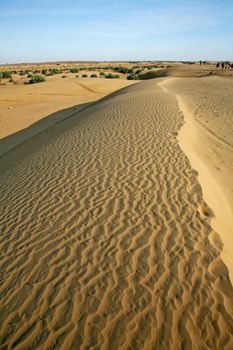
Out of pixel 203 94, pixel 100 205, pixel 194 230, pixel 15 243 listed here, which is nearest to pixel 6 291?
pixel 15 243

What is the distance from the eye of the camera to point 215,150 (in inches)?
427

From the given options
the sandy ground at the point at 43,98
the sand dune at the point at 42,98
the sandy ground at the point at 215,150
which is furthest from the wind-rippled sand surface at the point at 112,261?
the sand dune at the point at 42,98

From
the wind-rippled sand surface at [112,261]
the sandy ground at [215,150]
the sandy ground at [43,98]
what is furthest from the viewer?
the sandy ground at [43,98]

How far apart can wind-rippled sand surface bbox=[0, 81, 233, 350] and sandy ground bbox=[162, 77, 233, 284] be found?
34cm

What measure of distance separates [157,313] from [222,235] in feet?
7.02

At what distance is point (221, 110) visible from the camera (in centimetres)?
1711

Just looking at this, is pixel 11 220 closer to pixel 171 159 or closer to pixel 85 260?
pixel 85 260

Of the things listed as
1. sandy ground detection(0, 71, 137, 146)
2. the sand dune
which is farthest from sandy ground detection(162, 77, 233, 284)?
the sand dune

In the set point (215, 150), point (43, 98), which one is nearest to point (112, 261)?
point (215, 150)

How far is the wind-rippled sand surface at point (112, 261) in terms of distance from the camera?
3514mm

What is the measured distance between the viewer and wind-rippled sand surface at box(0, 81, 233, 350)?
3514mm

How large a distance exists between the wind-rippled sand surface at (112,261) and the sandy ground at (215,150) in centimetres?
34

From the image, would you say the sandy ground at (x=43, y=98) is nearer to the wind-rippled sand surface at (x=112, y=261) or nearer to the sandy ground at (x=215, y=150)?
the sandy ground at (x=215, y=150)

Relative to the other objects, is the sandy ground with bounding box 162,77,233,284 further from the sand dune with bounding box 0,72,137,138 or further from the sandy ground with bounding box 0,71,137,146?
the sand dune with bounding box 0,72,137,138
